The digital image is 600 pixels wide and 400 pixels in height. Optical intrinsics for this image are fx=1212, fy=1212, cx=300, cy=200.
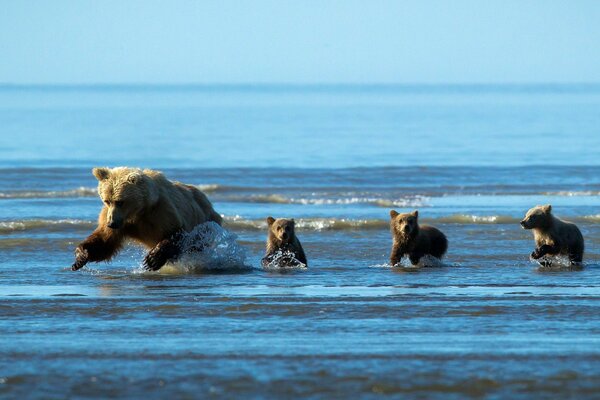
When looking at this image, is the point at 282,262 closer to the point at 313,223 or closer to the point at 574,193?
the point at 313,223

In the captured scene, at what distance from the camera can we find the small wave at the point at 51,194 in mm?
23438

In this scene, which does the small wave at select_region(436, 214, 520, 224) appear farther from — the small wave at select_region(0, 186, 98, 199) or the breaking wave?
the small wave at select_region(0, 186, 98, 199)

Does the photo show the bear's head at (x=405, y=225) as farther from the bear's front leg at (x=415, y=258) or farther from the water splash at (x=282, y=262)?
the water splash at (x=282, y=262)

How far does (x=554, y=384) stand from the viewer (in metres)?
6.83

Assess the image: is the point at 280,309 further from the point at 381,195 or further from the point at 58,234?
the point at 381,195

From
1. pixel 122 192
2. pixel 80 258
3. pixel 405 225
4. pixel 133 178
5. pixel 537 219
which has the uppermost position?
pixel 133 178

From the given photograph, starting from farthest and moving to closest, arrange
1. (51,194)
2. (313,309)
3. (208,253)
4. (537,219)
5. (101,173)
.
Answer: (51,194) < (537,219) < (208,253) < (101,173) < (313,309)

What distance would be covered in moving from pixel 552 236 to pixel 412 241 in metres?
1.53

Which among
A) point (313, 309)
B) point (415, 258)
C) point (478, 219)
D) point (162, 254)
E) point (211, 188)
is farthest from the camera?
point (211, 188)

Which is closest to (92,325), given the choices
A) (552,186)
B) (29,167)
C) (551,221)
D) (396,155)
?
(551,221)

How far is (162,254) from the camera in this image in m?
12.1

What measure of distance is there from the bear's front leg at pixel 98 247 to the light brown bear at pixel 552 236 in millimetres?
4443

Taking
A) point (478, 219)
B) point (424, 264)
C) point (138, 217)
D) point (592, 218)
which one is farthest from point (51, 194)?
point (424, 264)

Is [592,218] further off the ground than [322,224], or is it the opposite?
[592,218]
